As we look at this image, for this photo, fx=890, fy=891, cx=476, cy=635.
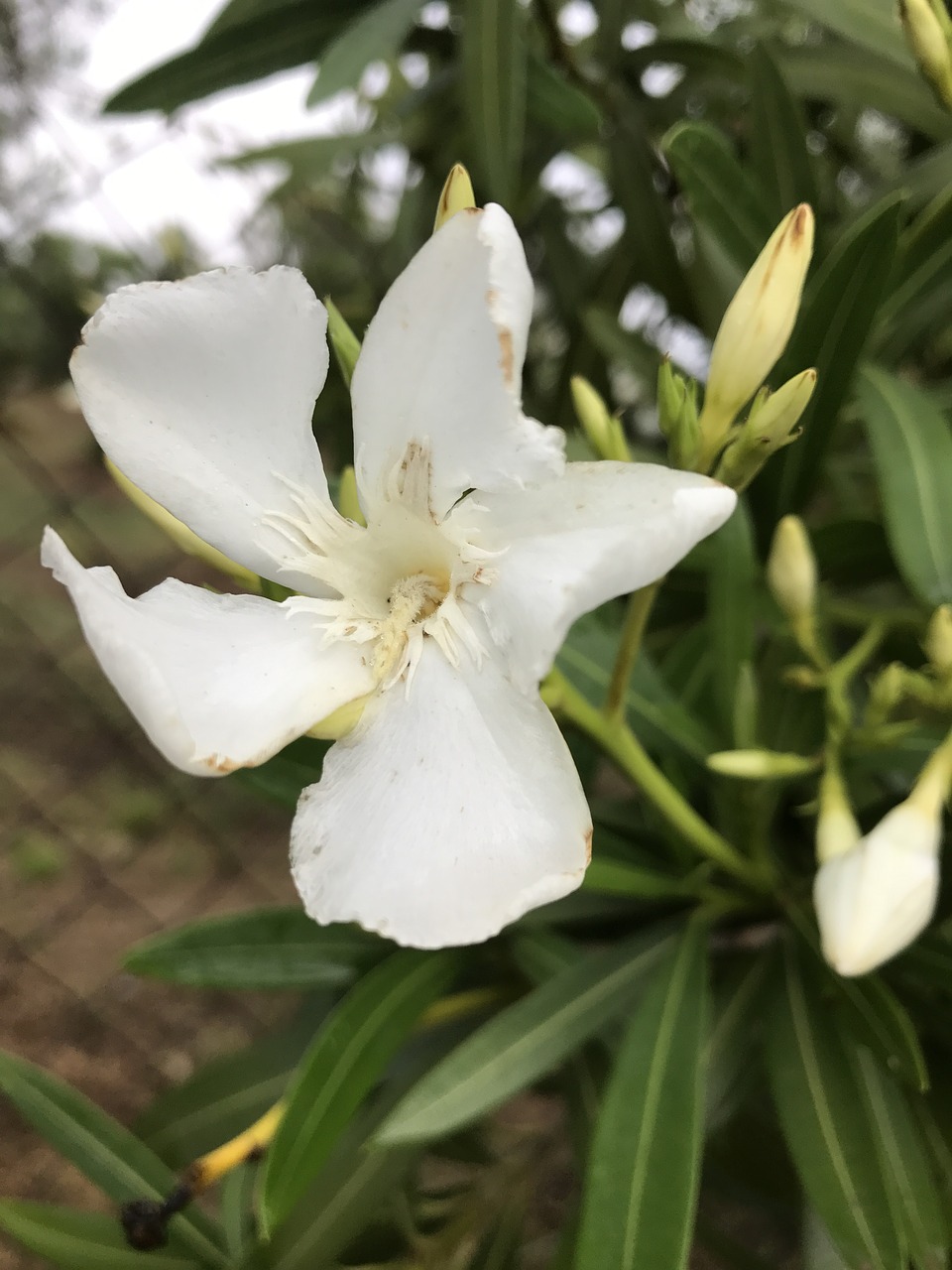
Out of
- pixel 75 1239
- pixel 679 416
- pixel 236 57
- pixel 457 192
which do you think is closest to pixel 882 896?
pixel 679 416

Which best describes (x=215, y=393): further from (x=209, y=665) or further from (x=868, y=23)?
(x=868, y=23)

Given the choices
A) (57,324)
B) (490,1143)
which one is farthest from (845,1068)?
(57,324)

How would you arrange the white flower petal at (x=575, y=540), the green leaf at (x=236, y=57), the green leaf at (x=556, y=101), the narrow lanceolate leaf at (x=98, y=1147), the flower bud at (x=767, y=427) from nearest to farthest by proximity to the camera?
the white flower petal at (x=575, y=540)
the flower bud at (x=767, y=427)
the narrow lanceolate leaf at (x=98, y=1147)
the green leaf at (x=556, y=101)
the green leaf at (x=236, y=57)

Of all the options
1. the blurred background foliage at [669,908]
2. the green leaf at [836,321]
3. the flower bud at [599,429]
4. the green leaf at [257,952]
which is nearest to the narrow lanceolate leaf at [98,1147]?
the blurred background foliage at [669,908]

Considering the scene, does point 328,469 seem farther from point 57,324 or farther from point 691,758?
point 57,324

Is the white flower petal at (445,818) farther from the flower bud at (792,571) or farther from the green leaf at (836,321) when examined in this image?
the green leaf at (836,321)

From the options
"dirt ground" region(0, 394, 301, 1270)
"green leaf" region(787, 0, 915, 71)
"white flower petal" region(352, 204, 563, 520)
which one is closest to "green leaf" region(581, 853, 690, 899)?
"white flower petal" region(352, 204, 563, 520)

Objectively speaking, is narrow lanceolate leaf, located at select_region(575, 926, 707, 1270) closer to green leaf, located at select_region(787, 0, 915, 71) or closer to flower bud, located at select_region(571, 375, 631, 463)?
flower bud, located at select_region(571, 375, 631, 463)
